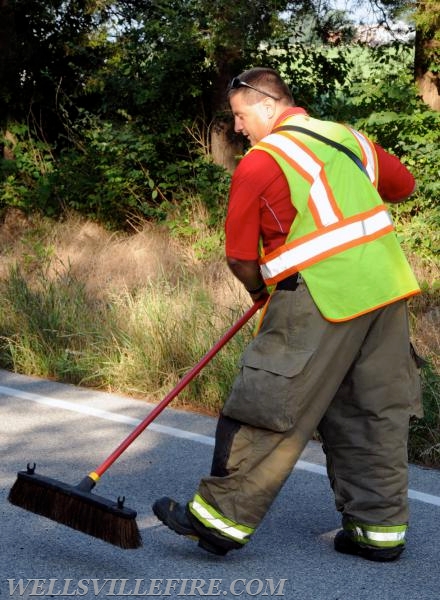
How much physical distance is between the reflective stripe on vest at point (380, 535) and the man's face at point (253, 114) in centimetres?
154

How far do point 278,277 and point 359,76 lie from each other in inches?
395

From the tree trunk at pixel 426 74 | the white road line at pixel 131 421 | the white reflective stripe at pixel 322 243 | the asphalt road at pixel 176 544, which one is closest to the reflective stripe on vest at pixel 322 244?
the white reflective stripe at pixel 322 243

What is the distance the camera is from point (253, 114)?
4.44 m

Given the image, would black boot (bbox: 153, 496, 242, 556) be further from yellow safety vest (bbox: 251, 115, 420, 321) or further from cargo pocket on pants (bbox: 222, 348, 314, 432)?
yellow safety vest (bbox: 251, 115, 420, 321)

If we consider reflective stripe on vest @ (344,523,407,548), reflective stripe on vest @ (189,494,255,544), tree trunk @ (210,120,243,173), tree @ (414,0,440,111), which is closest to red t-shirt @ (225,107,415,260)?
reflective stripe on vest @ (189,494,255,544)

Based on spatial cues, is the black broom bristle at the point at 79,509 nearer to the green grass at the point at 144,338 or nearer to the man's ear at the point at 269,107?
the man's ear at the point at 269,107

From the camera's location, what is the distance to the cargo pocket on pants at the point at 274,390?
4.19 m

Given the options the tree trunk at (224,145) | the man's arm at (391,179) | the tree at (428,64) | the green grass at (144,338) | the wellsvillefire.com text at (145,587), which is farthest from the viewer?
the tree trunk at (224,145)

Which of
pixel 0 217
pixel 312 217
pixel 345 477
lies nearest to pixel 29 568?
pixel 345 477

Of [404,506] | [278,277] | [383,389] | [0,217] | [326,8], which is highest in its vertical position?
[326,8]

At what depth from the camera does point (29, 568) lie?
4.36m

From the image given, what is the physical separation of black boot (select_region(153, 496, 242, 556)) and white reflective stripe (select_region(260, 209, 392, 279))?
985 millimetres

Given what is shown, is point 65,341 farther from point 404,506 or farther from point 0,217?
point 0,217

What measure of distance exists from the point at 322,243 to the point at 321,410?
2.04ft
